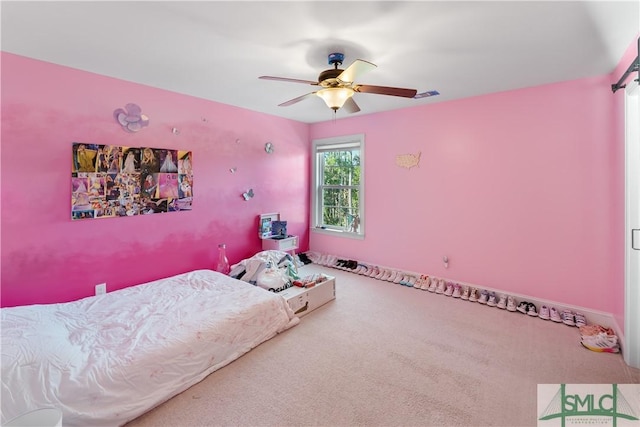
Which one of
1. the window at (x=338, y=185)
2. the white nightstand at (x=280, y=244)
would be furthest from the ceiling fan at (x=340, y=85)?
the white nightstand at (x=280, y=244)

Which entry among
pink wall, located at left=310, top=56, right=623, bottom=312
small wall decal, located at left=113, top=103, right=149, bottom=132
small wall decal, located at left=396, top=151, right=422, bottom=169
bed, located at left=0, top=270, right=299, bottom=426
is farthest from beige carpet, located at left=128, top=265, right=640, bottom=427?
small wall decal, located at left=113, top=103, right=149, bottom=132

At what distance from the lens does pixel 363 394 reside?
1854 millimetres

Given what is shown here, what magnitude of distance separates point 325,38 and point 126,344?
2.46 metres

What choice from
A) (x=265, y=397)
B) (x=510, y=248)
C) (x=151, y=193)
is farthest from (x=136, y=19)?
(x=510, y=248)

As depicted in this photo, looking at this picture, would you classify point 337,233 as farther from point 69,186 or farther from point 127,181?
point 69,186

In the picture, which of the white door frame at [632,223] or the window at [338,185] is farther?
the window at [338,185]

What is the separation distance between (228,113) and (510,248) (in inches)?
149

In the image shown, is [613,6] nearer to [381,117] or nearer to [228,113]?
[381,117]

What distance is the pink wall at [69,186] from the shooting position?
235 centimetres

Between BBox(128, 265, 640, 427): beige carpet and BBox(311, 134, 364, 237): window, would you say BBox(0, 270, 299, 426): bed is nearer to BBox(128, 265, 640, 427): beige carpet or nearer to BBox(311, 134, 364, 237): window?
BBox(128, 265, 640, 427): beige carpet

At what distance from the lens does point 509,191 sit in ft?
10.4

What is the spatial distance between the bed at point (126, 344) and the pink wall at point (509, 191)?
217 centimetres

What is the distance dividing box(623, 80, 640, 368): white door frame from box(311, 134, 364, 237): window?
279cm

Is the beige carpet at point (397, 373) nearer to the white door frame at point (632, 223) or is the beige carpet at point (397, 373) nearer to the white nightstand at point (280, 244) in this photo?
the white door frame at point (632, 223)
